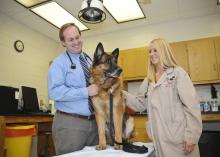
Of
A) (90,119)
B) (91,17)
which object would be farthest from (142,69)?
(90,119)

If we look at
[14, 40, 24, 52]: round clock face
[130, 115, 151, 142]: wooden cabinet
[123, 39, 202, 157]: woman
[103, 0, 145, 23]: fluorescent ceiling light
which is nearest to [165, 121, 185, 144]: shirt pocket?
[123, 39, 202, 157]: woman

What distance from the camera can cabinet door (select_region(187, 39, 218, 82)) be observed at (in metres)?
3.83

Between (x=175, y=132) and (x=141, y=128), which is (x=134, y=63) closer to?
(x=141, y=128)

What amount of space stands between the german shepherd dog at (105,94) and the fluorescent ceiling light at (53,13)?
97.3 inches

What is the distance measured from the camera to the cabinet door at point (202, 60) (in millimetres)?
3832

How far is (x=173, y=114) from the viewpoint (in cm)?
154

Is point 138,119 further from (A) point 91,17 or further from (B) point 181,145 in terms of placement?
(B) point 181,145

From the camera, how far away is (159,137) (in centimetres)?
155

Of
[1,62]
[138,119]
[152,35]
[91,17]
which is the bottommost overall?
[138,119]

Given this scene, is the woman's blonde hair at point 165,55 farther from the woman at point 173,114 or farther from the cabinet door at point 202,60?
the cabinet door at point 202,60

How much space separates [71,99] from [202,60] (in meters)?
3.13

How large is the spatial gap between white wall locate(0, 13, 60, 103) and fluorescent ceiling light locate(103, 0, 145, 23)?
6.01ft

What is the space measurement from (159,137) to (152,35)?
345 cm

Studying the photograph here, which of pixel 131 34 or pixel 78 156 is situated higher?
pixel 131 34
